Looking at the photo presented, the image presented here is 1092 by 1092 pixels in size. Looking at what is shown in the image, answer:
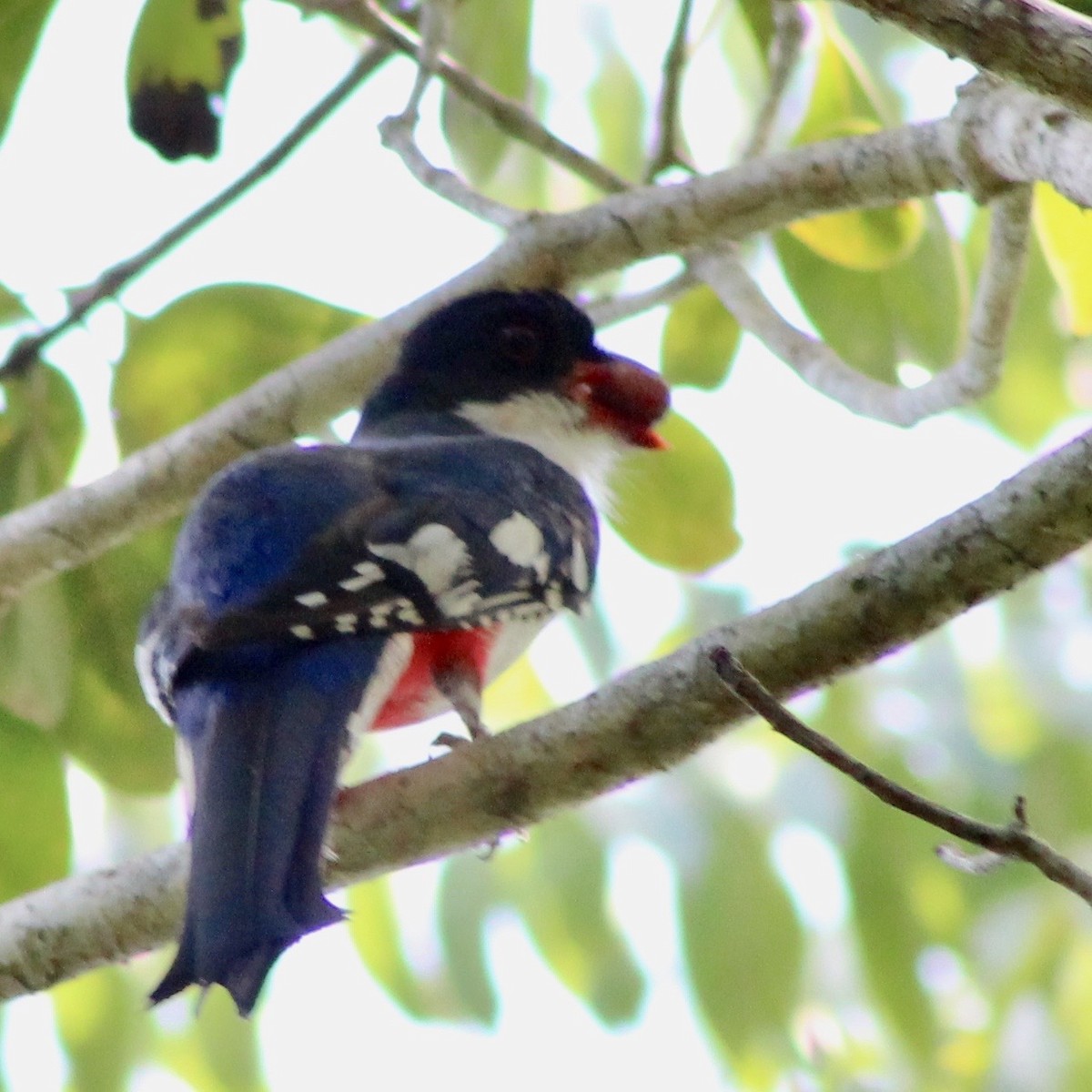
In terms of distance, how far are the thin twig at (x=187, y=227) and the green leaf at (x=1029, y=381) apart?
1453 millimetres

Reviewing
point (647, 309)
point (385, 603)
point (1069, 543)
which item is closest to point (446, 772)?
point (385, 603)

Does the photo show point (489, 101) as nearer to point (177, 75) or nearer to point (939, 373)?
point (177, 75)

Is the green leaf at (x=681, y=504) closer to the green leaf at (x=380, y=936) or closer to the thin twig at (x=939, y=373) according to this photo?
the thin twig at (x=939, y=373)

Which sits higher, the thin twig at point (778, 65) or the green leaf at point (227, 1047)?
the thin twig at point (778, 65)

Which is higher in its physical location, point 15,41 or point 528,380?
point 15,41

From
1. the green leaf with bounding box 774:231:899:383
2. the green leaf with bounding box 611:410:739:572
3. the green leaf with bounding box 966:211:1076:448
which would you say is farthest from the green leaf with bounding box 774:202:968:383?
the green leaf with bounding box 966:211:1076:448

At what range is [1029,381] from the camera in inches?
163

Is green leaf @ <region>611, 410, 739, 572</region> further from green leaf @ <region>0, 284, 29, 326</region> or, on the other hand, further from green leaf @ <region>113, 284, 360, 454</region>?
green leaf @ <region>0, 284, 29, 326</region>

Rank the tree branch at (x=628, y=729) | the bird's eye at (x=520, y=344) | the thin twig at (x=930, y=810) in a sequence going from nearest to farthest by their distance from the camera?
the thin twig at (x=930, y=810)
the tree branch at (x=628, y=729)
the bird's eye at (x=520, y=344)

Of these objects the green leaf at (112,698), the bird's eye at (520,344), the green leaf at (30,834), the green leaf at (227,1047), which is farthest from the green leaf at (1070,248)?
the green leaf at (227,1047)

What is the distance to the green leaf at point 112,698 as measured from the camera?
9.57ft

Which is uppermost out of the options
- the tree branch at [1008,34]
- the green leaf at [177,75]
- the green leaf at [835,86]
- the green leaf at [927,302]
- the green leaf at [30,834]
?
the tree branch at [1008,34]

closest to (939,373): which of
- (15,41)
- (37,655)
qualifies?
(37,655)

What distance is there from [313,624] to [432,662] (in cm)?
46
